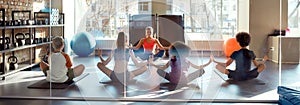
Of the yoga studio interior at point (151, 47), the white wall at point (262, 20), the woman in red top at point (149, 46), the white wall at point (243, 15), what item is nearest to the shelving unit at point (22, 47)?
the yoga studio interior at point (151, 47)

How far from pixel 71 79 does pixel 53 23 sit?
921mm

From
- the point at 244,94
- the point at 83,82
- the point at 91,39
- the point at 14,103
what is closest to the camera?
the point at 14,103

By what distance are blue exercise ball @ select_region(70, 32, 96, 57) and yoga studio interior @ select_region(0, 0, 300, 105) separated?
15mm

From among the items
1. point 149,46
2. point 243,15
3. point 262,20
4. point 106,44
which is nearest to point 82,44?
point 106,44

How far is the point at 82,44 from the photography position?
5.14 metres

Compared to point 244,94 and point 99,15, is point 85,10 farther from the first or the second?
point 244,94

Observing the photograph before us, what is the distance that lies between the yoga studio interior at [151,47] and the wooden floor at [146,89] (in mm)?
16

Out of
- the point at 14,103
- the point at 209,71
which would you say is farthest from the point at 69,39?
the point at 209,71

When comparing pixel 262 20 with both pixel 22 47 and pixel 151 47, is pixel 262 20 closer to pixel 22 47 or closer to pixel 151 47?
pixel 151 47

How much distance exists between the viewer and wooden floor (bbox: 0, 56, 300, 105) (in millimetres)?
4320

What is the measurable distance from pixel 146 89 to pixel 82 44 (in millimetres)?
1242

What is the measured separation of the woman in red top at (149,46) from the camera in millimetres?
5188

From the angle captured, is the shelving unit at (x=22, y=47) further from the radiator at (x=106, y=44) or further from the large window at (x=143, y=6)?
the large window at (x=143, y=6)

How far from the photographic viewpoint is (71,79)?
5.03m
